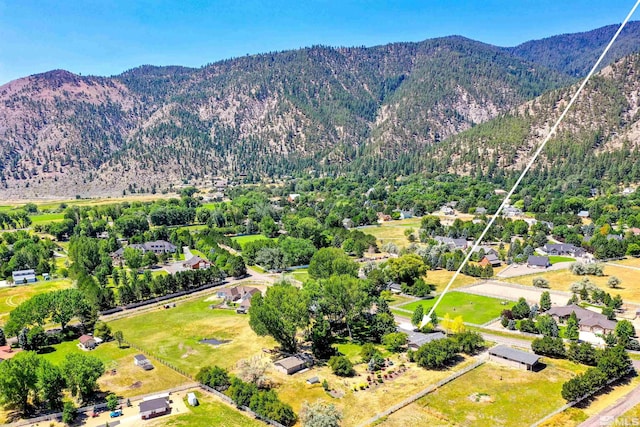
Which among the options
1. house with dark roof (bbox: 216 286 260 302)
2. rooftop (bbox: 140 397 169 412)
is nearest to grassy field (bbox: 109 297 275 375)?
house with dark roof (bbox: 216 286 260 302)

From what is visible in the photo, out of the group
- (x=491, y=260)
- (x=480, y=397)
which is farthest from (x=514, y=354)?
(x=491, y=260)

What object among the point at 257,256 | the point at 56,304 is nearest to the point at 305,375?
the point at 56,304

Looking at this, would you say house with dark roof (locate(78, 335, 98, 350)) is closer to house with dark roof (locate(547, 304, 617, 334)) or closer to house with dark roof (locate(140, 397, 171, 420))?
house with dark roof (locate(140, 397, 171, 420))

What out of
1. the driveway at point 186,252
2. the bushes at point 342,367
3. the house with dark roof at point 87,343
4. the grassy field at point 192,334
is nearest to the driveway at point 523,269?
the bushes at point 342,367

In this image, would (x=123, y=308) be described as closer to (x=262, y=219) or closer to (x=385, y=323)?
(x=385, y=323)

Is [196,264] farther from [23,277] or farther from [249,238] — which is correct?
[23,277]

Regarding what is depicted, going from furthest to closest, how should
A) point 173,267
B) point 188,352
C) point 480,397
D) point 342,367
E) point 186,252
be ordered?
1. point 186,252
2. point 173,267
3. point 188,352
4. point 342,367
5. point 480,397
